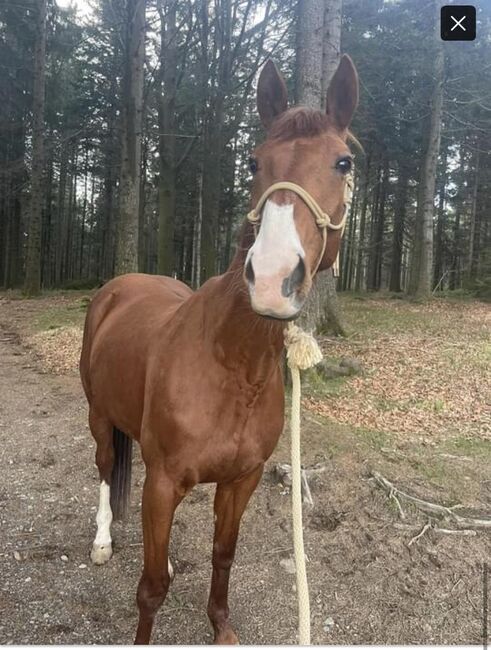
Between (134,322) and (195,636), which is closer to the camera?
(195,636)

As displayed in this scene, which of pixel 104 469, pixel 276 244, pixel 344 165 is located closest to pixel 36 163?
pixel 104 469

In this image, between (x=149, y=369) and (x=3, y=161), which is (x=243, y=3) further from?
(x=149, y=369)

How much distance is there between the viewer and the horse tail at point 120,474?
12.0 feet

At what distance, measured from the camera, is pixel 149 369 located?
99.2 inches

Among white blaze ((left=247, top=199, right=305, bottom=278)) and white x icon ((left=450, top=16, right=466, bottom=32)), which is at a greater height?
white x icon ((left=450, top=16, right=466, bottom=32))

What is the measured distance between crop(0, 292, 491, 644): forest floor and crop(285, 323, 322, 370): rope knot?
169cm

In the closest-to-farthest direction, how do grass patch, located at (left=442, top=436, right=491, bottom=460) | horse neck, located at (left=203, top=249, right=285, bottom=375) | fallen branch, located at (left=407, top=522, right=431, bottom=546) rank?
horse neck, located at (left=203, top=249, right=285, bottom=375), fallen branch, located at (left=407, top=522, right=431, bottom=546), grass patch, located at (left=442, top=436, right=491, bottom=460)

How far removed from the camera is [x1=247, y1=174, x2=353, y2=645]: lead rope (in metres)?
1.72

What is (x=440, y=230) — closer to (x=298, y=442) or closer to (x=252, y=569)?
(x=252, y=569)

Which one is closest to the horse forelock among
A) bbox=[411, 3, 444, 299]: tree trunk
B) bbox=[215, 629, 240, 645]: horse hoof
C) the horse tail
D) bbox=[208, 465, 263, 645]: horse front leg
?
bbox=[208, 465, 263, 645]: horse front leg

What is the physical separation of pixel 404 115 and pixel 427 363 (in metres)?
14.3

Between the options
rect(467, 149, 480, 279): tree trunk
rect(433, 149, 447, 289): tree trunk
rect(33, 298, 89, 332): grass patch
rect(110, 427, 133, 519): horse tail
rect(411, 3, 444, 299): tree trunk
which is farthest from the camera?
rect(433, 149, 447, 289): tree trunk

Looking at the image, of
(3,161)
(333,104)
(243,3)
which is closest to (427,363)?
(333,104)

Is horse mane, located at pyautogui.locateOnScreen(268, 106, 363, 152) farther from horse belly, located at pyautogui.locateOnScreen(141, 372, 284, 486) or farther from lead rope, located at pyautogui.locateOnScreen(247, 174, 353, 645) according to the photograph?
horse belly, located at pyautogui.locateOnScreen(141, 372, 284, 486)
